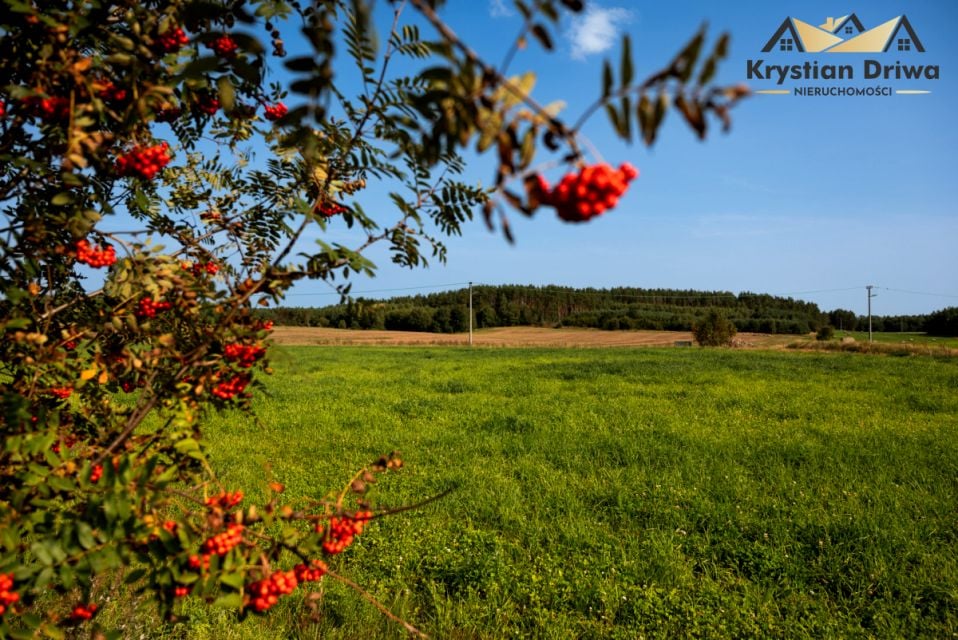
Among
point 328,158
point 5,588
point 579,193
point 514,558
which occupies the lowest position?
point 514,558

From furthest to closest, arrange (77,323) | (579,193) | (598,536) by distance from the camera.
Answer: (598,536) < (77,323) < (579,193)

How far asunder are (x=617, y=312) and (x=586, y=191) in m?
72.7

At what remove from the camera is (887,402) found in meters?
10.4

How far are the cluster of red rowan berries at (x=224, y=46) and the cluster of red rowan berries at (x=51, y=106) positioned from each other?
409 mm

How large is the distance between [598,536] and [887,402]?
8.98 meters

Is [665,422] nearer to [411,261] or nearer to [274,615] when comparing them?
[274,615]

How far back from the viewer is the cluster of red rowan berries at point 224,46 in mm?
1503

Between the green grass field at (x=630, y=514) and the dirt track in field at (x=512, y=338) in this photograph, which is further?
the dirt track in field at (x=512, y=338)

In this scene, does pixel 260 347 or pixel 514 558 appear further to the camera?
pixel 514 558

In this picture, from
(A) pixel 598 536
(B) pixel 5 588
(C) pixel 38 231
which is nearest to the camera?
(B) pixel 5 588

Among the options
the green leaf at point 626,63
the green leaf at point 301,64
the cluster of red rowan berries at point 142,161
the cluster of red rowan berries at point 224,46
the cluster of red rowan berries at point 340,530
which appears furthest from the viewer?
the cluster of red rowan berries at point 340,530

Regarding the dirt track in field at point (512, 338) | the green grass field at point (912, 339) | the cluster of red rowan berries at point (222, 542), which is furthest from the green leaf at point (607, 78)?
the green grass field at point (912, 339)

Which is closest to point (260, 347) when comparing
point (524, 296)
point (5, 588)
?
point (5, 588)

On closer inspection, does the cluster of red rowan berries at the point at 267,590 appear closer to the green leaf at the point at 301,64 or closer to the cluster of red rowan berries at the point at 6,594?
the cluster of red rowan berries at the point at 6,594
